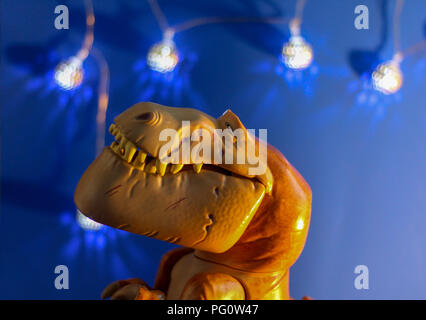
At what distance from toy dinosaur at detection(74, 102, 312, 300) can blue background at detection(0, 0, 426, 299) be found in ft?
2.54

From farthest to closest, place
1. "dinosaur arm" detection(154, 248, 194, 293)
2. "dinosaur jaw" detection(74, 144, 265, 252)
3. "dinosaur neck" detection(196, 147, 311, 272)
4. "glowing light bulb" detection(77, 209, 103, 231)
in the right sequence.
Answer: "glowing light bulb" detection(77, 209, 103, 231) → "dinosaur arm" detection(154, 248, 194, 293) → "dinosaur neck" detection(196, 147, 311, 272) → "dinosaur jaw" detection(74, 144, 265, 252)

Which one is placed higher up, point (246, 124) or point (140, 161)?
point (246, 124)

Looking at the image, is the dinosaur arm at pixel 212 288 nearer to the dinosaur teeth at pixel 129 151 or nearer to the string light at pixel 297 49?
the dinosaur teeth at pixel 129 151

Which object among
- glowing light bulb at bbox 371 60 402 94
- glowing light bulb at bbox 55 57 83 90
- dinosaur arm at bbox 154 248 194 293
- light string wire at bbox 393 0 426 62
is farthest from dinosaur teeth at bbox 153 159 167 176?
light string wire at bbox 393 0 426 62

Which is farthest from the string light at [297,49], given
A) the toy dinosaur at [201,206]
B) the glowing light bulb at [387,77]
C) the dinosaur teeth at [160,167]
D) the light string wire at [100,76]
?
the dinosaur teeth at [160,167]

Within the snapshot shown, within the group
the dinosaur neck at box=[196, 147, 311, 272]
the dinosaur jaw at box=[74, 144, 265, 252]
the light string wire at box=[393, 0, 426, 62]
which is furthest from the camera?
the light string wire at box=[393, 0, 426, 62]

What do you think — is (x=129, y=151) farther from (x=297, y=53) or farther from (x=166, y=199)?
(x=297, y=53)

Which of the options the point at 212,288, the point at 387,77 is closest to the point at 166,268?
the point at 212,288

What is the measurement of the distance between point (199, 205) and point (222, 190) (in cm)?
5

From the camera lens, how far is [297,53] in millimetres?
1550

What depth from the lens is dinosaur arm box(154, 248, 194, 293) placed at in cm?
93

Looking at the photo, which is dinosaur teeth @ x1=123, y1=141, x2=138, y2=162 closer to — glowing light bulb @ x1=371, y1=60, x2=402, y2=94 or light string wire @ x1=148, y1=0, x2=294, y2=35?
light string wire @ x1=148, y1=0, x2=294, y2=35

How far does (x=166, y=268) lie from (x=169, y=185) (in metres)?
0.33

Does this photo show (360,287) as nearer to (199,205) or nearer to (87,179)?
(199,205)
